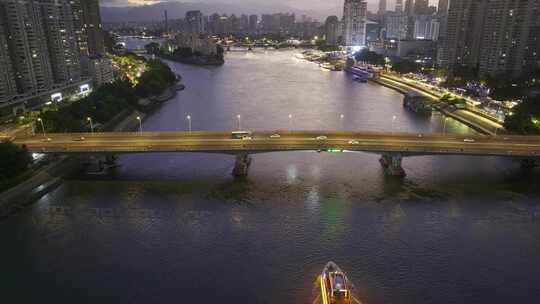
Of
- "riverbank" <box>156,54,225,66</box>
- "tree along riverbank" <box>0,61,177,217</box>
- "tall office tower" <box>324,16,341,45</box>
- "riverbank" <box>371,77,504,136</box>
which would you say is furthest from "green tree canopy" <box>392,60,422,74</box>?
"tall office tower" <box>324,16,341,45</box>

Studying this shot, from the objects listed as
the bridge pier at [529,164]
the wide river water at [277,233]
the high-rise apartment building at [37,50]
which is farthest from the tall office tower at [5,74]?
the bridge pier at [529,164]

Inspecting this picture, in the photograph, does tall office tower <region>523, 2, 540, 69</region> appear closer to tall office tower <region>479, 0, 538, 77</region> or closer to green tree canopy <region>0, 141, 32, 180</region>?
tall office tower <region>479, 0, 538, 77</region>

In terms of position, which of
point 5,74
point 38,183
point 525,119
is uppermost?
point 5,74

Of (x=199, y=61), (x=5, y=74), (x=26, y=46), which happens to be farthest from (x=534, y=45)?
(x=199, y=61)

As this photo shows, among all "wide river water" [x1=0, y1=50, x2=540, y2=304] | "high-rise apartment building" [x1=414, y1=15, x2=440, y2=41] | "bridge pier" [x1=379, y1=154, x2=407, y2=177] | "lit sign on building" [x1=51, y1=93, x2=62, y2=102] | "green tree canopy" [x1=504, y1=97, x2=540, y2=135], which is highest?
"high-rise apartment building" [x1=414, y1=15, x2=440, y2=41]

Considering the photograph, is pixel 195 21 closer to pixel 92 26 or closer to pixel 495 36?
pixel 92 26

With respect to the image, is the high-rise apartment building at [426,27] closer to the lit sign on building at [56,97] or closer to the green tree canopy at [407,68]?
the green tree canopy at [407,68]
